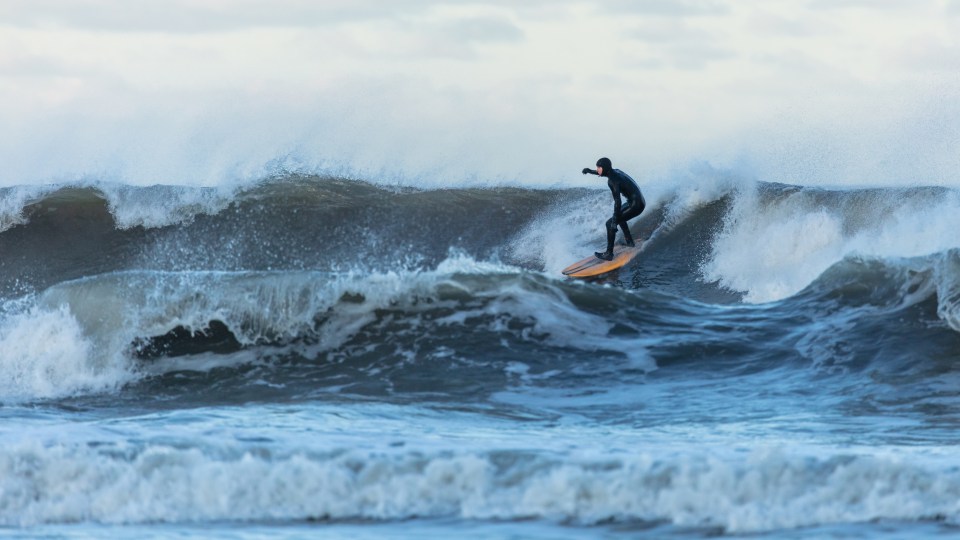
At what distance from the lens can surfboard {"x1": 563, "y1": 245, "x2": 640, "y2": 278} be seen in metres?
17.2

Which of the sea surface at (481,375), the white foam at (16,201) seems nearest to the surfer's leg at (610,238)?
the sea surface at (481,375)

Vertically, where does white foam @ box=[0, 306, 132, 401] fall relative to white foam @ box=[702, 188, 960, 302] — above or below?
below

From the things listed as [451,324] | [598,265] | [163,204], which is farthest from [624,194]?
[163,204]

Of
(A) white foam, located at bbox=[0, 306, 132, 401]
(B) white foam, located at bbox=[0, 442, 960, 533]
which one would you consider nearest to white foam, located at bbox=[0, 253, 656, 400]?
(A) white foam, located at bbox=[0, 306, 132, 401]

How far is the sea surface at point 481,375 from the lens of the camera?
6.80 m

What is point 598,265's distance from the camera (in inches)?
684

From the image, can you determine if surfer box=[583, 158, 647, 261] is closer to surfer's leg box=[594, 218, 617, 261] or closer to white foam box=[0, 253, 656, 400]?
surfer's leg box=[594, 218, 617, 261]

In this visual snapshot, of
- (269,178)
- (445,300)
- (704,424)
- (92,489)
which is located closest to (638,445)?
(704,424)

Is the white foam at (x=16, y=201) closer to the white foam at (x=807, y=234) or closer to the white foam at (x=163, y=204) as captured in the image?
the white foam at (x=163, y=204)

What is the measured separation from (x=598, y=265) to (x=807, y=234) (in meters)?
4.21

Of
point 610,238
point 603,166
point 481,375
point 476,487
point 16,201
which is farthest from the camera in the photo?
point 16,201

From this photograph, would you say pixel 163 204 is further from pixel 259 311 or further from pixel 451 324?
pixel 451 324

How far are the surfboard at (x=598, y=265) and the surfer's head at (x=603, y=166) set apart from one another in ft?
4.03

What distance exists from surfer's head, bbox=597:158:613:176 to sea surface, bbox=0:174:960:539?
4.71 ft
